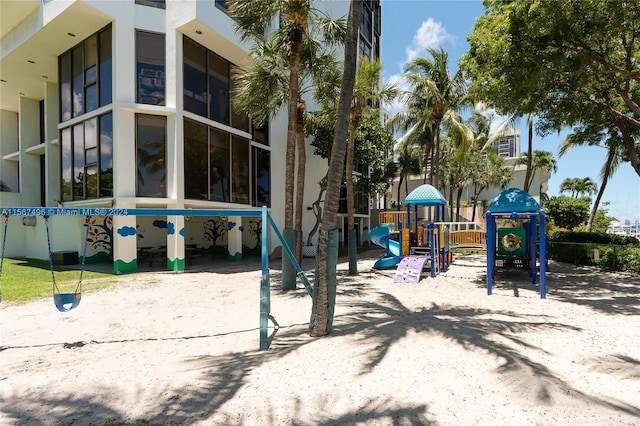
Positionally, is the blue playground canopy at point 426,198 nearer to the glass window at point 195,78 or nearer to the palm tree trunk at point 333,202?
the palm tree trunk at point 333,202

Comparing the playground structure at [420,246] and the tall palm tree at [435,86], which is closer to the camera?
the playground structure at [420,246]

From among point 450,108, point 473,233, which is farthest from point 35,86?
point 473,233

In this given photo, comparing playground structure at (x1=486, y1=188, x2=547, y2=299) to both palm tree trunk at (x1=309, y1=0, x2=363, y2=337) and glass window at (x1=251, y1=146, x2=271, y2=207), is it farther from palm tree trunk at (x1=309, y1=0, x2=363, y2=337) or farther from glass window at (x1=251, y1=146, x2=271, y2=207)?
glass window at (x1=251, y1=146, x2=271, y2=207)

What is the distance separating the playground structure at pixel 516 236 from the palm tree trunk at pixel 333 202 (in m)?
5.94

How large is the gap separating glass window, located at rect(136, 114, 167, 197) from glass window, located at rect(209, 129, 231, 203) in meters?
2.12

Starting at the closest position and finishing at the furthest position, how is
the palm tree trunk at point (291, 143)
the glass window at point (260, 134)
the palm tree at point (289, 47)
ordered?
the palm tree at point (289, 47) → the palm tree trunk at point (291, 143) → the glass window at point (260, 134)

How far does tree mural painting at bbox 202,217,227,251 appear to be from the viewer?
23.5 m

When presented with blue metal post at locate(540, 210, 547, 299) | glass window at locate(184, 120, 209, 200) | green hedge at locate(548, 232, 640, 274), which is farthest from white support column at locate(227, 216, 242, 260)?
green hedge at locate(548, 232, 640, 274)

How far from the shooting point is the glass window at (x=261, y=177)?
1908cm

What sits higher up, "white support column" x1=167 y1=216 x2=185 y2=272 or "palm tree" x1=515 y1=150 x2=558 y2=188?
"palm tree" x1=515 y1=150 x2=558 y2=188

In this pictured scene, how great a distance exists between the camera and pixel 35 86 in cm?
1984

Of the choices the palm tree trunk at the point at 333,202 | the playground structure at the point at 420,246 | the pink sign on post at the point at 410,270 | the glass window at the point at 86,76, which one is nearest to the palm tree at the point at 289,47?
the pink sign on post at the point at 410,270

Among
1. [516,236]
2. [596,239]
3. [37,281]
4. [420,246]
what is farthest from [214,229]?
[596,239]

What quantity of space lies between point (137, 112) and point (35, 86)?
11.1m
